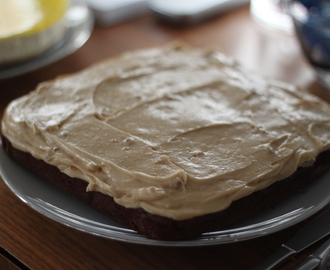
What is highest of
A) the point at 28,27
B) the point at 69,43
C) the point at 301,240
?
the point at 28,27

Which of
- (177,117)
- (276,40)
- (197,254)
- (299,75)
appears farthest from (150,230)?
(276,40)

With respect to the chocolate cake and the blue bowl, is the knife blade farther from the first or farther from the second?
the blue bowl

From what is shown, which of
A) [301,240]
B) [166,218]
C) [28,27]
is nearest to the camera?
[166,218]

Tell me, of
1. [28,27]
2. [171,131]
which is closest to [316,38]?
[171,131]

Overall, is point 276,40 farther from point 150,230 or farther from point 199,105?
point 150,230

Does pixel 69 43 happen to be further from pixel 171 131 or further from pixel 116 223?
pixel 116 223

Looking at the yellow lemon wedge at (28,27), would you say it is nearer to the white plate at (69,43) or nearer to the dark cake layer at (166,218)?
the white plate at (69,43)

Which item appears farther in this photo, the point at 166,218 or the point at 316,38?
the point at 316,38
